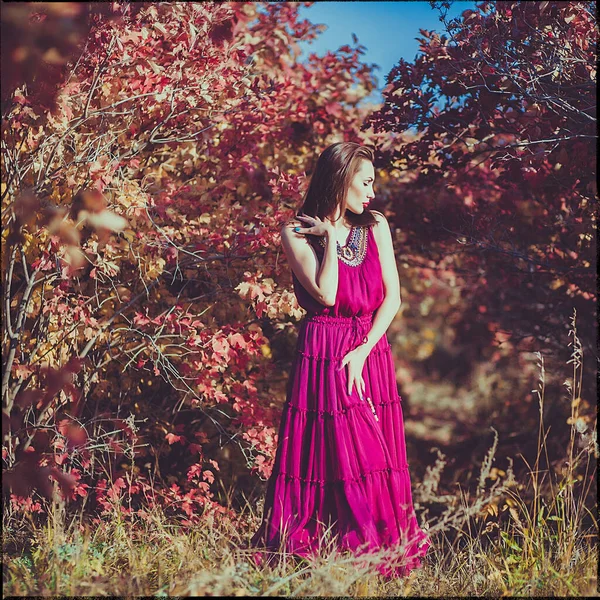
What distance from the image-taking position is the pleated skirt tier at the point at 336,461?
3301 mm

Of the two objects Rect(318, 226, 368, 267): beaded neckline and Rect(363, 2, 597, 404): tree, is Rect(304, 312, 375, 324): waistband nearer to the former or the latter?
Rect(318, 226, 368, 267): beaded neckline

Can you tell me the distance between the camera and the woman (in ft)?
10.9

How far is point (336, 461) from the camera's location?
10.9 feet

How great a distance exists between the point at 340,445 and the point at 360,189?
1.21m

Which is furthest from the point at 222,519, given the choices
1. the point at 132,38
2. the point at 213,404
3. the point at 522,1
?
the point at 522,1

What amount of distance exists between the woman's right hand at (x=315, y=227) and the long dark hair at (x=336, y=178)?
0.06m

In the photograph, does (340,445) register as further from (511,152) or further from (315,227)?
(511,152)

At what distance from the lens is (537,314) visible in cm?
546

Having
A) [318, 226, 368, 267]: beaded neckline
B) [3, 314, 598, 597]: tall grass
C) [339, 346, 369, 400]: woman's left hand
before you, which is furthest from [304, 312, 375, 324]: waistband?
[3, 314, 598, 597]: tall grass

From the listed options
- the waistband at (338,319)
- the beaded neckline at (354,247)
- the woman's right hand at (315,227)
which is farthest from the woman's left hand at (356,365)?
the woman's right hand at (315,227)

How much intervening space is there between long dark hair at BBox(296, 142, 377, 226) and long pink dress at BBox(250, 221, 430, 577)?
0.15 meters

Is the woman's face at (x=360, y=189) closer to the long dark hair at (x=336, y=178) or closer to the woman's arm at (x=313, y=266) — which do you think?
the long dark hair at (x=336, y=178)

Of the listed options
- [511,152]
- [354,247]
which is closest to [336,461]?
[354,247]

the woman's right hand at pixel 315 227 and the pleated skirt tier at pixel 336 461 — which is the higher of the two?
the woman's right hand at pixel 315 227
